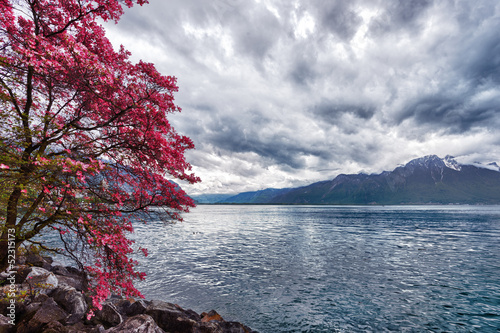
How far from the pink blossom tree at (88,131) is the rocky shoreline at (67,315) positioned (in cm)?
202

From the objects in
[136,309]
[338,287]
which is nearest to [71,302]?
[136,309]

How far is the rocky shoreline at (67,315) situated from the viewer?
998 centimetres

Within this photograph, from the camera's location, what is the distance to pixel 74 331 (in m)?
9.78

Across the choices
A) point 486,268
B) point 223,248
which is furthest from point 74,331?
point 486,268

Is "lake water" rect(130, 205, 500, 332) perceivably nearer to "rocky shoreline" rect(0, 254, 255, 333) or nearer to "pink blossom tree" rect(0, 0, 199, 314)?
"rocky shoreline" rect(0, 254, 255, 333)

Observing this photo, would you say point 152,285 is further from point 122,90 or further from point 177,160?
point 122,90

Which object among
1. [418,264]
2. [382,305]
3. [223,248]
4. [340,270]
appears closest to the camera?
[382,305]

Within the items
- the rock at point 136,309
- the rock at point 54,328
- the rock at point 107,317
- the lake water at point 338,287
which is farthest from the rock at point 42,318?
the lake water at point 338,287

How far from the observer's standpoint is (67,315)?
38.0 feet

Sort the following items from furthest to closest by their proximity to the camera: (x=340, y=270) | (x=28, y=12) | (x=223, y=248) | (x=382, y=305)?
1. (x=223, y=248)
2. (x=340, y=270)
3. (x=382, y=305)
4. (x=28, y=12)

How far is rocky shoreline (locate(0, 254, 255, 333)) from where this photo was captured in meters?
9.98

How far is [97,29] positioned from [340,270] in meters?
31.7

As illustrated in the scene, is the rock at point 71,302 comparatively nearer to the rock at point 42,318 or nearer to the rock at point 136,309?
the rock at point 42,318

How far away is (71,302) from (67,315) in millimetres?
980
